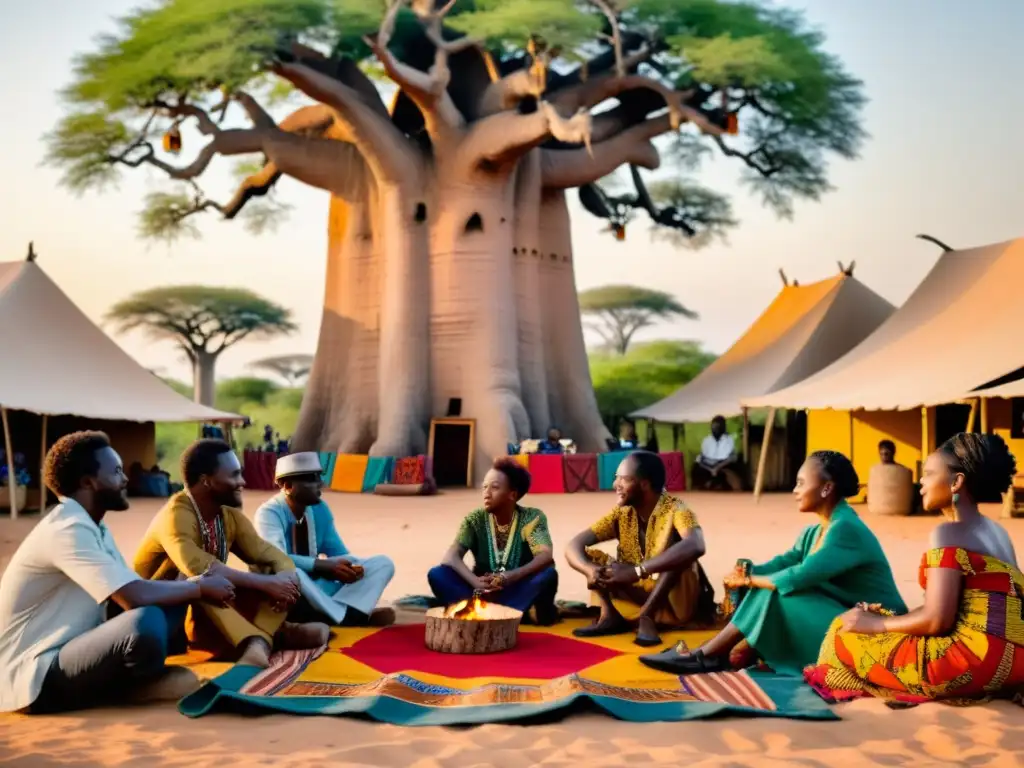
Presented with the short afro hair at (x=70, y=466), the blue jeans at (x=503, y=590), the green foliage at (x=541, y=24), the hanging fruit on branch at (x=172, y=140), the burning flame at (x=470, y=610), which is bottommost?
the burning flame at (x=470, y=610)

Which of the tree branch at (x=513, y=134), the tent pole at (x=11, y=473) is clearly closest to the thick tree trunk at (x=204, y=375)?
the tree branch at (x=513, y=134)

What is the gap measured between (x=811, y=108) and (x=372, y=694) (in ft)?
60.4

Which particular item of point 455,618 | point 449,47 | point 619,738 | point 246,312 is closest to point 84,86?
point 449,47

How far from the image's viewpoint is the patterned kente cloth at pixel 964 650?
4.17 m

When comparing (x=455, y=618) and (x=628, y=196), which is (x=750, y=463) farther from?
(x=455, y=618)

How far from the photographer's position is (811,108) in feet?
67.9

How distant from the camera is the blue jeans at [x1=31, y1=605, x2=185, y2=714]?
424 cm

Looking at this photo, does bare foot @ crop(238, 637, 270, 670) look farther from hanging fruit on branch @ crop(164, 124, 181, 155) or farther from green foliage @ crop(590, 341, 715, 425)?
green foliage @ crop(590, 341, 715, 425)

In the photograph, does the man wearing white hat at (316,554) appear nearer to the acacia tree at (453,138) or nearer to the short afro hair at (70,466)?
the short afro hair at (70,466)

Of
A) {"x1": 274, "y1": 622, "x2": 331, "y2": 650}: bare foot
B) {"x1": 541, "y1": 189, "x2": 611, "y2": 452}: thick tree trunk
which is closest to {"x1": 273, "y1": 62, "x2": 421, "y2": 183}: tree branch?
{"x1": 541, "y1": 189, "x2": 611, "y2": 452}: thick tree trunk

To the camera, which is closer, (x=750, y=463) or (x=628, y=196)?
(x=750, y=463)

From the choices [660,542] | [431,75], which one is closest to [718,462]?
[431,75]

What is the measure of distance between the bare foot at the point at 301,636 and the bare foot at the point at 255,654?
31cm

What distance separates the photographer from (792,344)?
19359 mm
